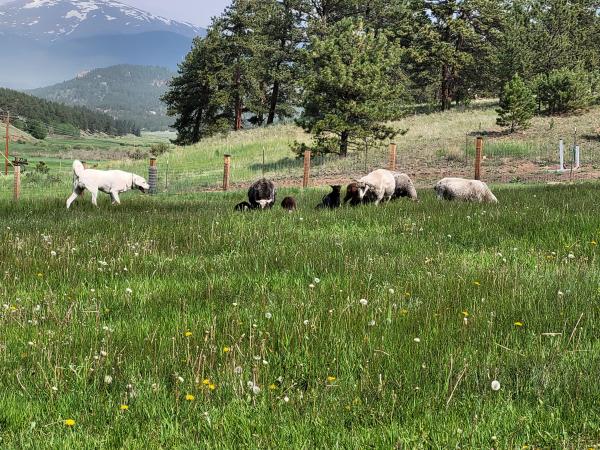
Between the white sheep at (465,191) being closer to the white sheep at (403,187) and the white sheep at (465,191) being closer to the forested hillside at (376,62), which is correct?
the white sheep at (403,187)

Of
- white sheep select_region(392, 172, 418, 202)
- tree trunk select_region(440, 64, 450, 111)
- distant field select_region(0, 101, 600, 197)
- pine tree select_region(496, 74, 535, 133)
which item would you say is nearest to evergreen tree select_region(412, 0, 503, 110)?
tree trunk select_region(440, 64, 450, 111)

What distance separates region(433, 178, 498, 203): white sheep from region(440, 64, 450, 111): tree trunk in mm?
45580

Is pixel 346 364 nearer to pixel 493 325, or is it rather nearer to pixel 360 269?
pixel 493 325

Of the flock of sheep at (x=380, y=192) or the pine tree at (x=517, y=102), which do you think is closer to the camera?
the flock of sheep at (x=380, y=192)

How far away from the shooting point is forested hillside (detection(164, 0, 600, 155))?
33812mm

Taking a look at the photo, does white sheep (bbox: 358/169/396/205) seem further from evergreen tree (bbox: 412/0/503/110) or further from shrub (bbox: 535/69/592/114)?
evergreen tree (bbox: 412/0/503/110)

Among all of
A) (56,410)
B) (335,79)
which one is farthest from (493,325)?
(335,79)

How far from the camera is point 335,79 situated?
32.5 meters

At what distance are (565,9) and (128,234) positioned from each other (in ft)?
184

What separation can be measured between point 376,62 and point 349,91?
107 inches

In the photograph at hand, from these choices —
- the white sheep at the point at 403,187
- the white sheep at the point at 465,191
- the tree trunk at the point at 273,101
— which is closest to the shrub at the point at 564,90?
the tree trunk at the point at 273,101

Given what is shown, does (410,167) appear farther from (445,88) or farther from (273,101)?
(273,101)

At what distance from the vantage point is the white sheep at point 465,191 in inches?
555

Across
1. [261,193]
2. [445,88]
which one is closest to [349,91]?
[261,193]
